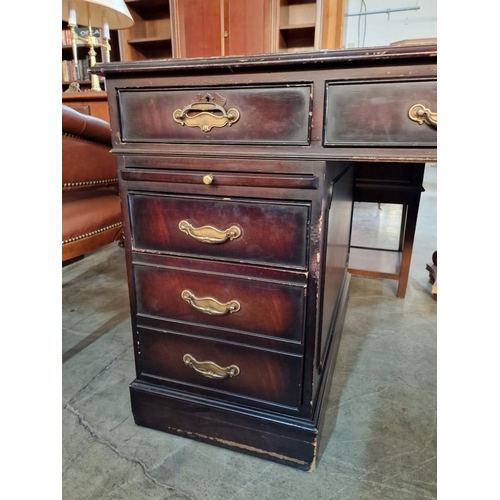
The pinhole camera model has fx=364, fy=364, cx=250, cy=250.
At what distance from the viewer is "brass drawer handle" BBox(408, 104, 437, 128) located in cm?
60

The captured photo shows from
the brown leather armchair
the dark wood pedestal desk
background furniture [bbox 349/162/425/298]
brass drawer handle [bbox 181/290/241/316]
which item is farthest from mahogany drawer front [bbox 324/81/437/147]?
background furniture [bbox 349/162/425/298]

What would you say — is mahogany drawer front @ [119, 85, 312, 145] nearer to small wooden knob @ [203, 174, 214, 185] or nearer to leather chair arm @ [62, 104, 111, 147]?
small wooden knob @ [203, 174, 214, 185]

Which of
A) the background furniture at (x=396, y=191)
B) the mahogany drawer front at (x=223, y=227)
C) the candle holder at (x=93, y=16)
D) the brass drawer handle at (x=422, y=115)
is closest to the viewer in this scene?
the brass drawer handle at (x=422, y=115)

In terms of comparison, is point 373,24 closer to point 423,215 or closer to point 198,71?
point 423,215

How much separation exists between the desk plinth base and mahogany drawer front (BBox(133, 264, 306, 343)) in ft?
0.68

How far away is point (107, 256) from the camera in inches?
92.1

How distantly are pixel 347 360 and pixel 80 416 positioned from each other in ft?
2.80

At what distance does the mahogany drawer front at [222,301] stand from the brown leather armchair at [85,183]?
350mm

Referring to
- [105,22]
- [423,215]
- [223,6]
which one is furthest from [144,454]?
[223,6]

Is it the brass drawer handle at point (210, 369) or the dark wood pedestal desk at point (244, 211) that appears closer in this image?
the dark wood pedestal desk at point (244, 211)

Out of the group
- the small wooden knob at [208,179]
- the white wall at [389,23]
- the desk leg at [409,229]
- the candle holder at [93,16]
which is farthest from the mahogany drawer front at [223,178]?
the white wall at [389,23]

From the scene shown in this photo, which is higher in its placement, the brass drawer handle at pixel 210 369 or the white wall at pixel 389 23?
the white wall at pixel 389 23

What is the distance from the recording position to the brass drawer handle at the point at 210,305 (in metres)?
0.81

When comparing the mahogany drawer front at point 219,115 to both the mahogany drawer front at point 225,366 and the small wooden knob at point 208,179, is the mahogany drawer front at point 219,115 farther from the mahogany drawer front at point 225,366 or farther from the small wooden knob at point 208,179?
the mahogany drawer front at point 225,366
